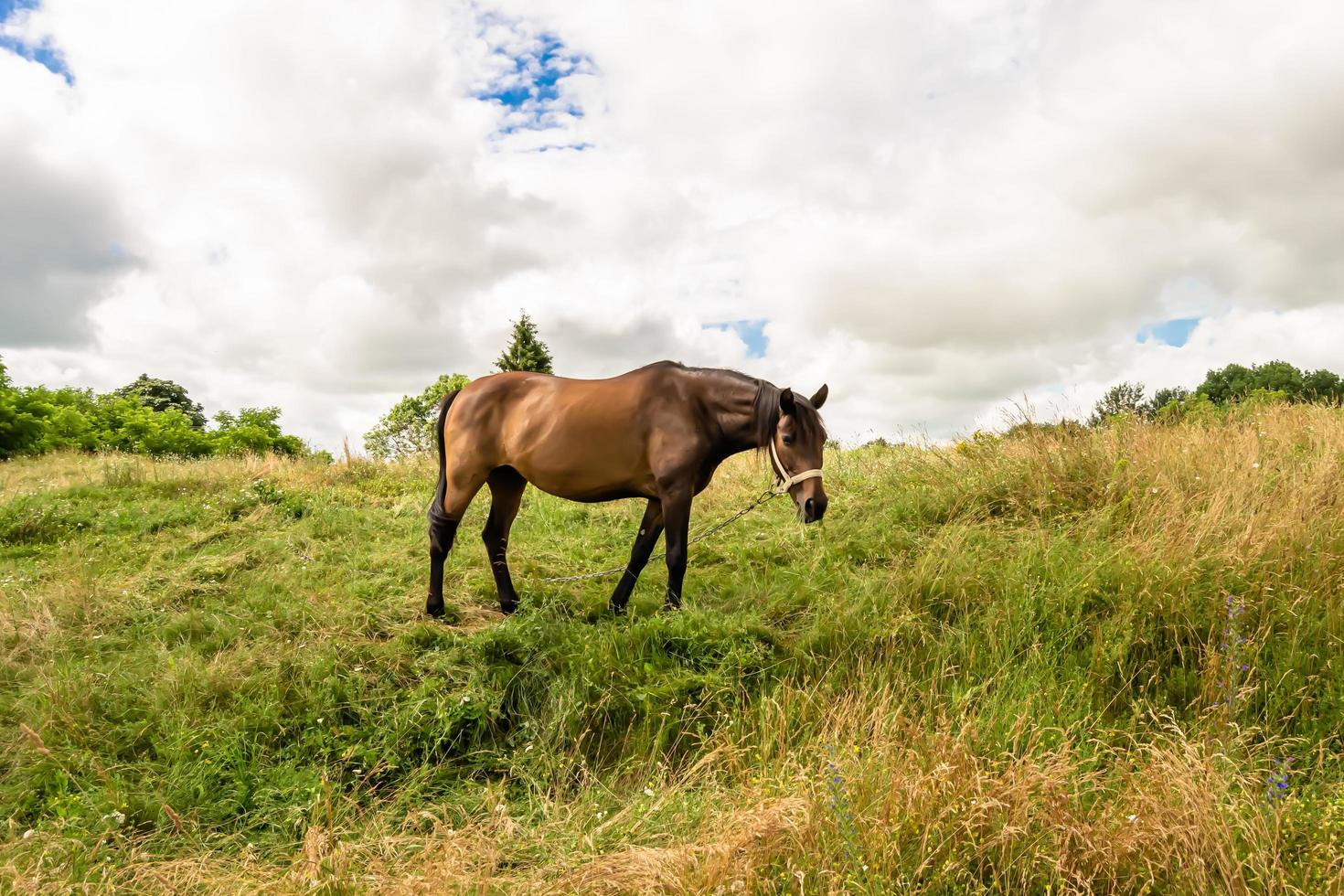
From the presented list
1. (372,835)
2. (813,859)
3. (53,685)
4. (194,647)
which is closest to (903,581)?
(813,859)

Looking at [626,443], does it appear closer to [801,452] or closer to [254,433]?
[801,452]

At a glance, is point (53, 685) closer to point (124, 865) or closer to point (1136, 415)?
point (124, 865)

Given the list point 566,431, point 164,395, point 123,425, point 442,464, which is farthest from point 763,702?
point 164,395

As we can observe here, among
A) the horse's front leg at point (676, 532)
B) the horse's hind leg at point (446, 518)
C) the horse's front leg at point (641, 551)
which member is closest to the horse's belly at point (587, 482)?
the horse's front leg at point (641, 551)

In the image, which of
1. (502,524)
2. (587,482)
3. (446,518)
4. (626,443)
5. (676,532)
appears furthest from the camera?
(502,524)

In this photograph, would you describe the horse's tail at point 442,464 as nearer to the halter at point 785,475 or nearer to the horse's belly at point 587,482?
the horse's belly at point 587,482

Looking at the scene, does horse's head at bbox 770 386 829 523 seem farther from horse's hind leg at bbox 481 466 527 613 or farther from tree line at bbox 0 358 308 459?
tree line at bbox 0 358 308 459

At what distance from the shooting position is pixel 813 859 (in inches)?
106

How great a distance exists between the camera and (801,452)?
17.3 feet

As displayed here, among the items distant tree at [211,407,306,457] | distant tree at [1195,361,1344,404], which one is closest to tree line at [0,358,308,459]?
distant tree at [211,407,306,457]

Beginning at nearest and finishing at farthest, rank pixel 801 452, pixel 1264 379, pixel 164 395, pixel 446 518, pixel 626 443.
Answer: pixel 801 452 < pixel 626 443 < pixel 446 518 < pixel 1264 379 < pixel 164 395

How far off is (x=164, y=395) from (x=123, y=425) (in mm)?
23150

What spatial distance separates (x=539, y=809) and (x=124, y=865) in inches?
76.8

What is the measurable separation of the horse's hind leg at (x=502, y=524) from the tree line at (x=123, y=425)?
39.4 feet
